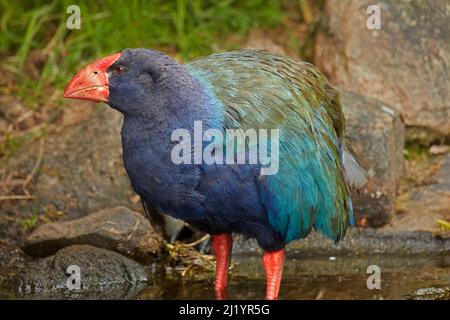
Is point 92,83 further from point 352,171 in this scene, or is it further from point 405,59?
point 405,59

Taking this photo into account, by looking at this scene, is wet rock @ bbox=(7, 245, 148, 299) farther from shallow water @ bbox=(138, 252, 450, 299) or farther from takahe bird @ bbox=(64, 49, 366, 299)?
takahe bird @ bbox=(64, 49, 366, 299)

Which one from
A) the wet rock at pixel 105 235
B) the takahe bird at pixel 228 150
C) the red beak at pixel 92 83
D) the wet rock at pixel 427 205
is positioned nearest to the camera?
the takahe bird at pixel 228 150

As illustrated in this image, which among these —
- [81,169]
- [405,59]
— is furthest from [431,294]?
[81,169]

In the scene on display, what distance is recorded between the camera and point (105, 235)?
583 cm

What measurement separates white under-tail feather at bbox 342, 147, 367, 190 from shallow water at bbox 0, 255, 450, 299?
490 millimetres

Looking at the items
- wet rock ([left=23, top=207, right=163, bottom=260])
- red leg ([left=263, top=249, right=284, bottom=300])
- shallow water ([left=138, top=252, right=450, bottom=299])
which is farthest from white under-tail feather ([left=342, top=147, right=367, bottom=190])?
wet rock ([left=23, top=207, right=163, bottom=260])

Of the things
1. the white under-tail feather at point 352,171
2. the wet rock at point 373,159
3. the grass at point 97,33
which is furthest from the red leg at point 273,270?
the grass at point 97,33

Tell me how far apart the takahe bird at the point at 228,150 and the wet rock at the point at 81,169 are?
4.86ft

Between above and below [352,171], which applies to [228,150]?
above

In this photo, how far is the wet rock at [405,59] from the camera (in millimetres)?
7031

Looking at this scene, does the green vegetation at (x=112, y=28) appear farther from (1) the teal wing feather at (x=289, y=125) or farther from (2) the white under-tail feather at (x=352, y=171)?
(1) the teal wing feather at (x=289, y=125)

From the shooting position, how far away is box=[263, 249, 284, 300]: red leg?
5125 millimetres

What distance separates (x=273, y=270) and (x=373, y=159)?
1.46m
